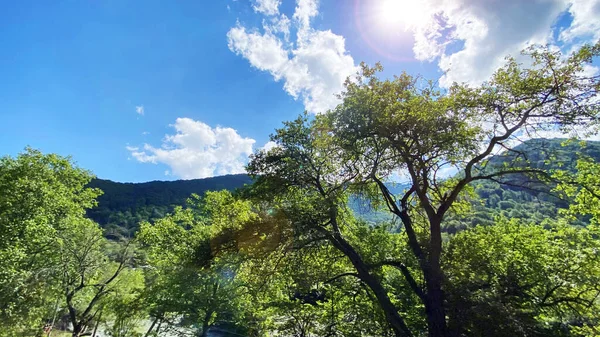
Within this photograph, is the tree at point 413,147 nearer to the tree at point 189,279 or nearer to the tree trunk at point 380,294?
the tree trunk at point 380,294

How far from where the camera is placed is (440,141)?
8789 millimetres

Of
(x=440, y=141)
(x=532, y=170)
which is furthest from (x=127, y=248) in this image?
(x=532, y=170)

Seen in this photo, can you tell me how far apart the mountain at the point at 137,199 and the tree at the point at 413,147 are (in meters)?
61.8

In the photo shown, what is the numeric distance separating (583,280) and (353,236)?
7571mm

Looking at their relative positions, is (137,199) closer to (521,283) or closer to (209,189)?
(209,189)

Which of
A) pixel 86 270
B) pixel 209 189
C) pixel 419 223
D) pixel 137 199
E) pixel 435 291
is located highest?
pixel 209 189

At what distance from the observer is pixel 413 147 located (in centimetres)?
980

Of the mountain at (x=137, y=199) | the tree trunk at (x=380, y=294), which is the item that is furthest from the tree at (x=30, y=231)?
the mountain at (x=137, y=199)

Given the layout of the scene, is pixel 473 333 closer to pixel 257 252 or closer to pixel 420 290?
pixel 420 290

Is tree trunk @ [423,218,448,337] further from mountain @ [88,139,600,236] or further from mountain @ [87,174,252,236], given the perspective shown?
mountain @ [87,174,252,236]

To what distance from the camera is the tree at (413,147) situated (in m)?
8.07

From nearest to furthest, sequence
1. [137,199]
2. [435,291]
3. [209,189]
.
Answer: [435,291]
[209,189]
[137,199]

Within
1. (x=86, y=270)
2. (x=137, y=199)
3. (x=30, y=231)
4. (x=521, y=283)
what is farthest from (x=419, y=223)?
(x=137, y=199)

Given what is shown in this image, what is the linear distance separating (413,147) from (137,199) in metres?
114
